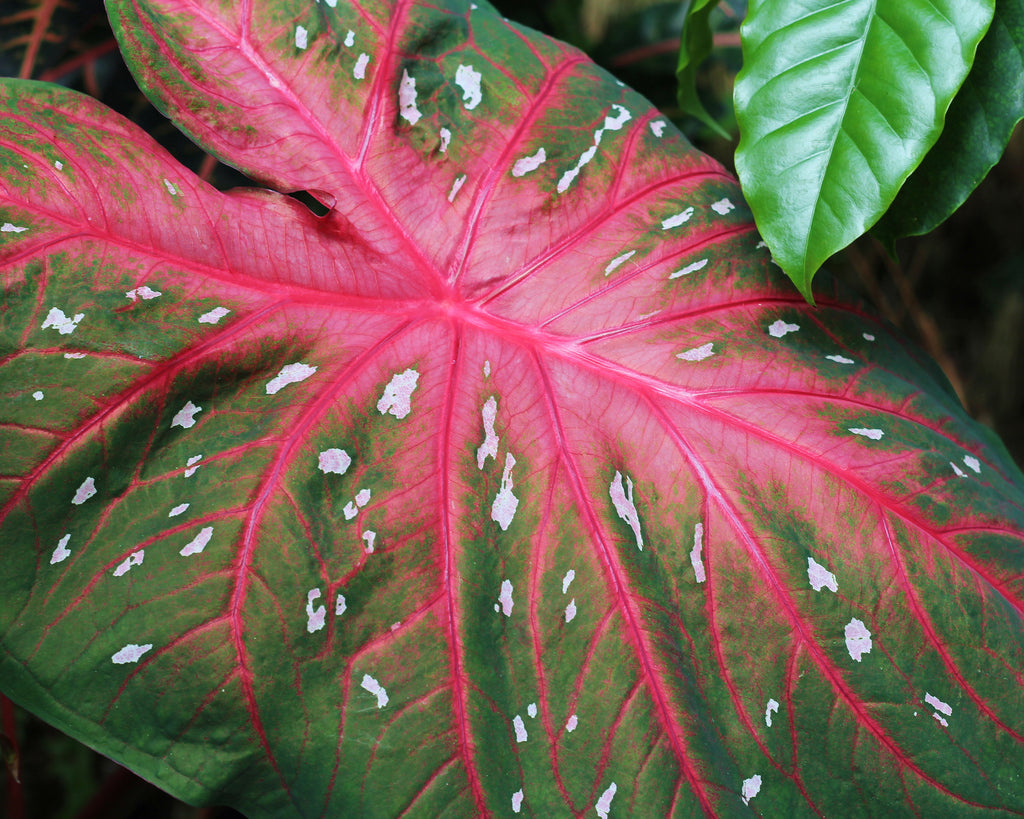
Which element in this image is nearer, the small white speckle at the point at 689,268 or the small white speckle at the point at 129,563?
the small white speckle at the point at 129,563

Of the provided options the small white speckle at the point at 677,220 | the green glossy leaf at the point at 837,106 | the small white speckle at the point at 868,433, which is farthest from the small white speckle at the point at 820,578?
the small white speckle at the point at 677,220

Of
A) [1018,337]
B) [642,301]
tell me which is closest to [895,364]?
[642,301]

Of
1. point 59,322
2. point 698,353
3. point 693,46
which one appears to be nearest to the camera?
point 59,322

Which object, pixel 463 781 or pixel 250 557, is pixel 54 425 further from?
pixel 463 781

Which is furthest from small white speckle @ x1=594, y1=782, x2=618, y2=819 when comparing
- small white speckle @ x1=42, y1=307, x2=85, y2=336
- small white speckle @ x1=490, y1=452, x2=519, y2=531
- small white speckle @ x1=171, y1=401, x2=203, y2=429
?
small white speckle @ x1=42, y1=307, x2=85, y2=336

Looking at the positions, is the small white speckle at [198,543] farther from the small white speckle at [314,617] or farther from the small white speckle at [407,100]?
the small white speckle at [407,100]

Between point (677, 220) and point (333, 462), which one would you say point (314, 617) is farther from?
point (677, 220)

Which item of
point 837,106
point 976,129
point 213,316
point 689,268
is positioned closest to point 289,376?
point 213,316
